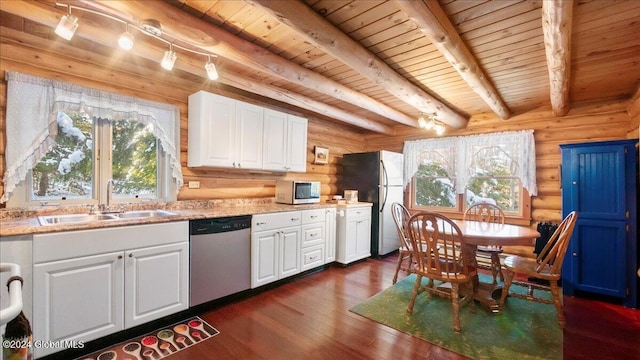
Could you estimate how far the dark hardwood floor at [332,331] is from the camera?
2.05 meters

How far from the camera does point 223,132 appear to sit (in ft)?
10.1

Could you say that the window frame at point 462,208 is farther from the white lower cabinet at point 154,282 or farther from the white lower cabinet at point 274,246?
the white lower cabinet at point 154,282

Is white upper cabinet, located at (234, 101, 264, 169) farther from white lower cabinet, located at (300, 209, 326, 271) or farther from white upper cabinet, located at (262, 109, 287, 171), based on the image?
white lower cabinet, located at (300, 209, 326, 271)

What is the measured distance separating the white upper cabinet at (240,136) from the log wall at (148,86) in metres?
0.20

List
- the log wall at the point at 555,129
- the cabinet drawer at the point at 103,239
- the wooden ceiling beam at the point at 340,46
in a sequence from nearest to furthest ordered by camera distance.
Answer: the wooden ceiling beam at the point at 340,46 < the cabinet drawer at the point at 103,239 < the log wall at the point at 555,129

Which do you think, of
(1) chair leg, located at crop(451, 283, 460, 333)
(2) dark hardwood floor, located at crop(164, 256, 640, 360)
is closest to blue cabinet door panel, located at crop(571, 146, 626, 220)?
(2) dark hardwood floor, located at crop(164, 256, 640, 360)

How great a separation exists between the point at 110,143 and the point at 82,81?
557 mm

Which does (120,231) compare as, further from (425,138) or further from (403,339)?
(425,138)

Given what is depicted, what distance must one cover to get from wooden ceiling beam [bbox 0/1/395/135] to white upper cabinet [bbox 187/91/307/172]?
0.28 m

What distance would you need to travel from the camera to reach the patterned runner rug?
1986 mm

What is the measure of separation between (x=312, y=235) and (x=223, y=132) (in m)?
1.65

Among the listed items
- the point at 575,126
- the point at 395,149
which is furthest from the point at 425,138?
the point at 575,126

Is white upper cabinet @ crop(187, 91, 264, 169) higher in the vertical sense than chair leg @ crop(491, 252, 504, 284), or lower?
higher

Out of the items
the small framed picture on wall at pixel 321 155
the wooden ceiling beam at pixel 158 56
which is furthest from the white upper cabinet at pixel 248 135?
the small framed picture on wall at pixel 321 155
